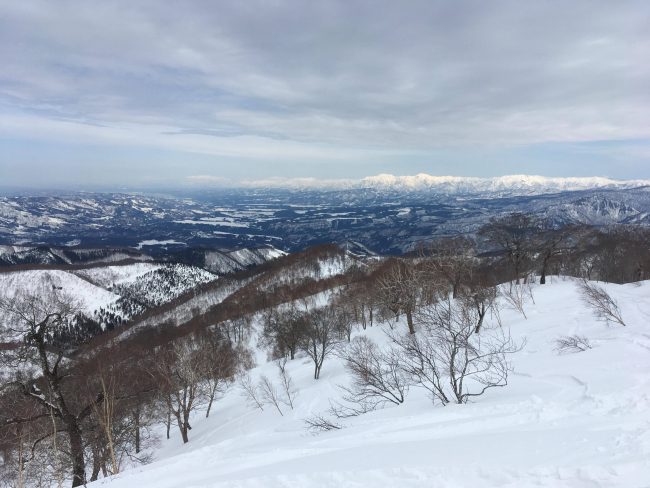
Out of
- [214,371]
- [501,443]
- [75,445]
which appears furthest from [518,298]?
[214,371]

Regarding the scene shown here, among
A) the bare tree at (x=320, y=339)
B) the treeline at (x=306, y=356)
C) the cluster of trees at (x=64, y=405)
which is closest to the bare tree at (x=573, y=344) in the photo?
the treeline at (x=306, y=356)

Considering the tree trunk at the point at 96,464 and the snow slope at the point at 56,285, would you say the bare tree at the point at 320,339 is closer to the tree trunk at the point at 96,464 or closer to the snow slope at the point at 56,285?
the tree trunk at the point at 96,464

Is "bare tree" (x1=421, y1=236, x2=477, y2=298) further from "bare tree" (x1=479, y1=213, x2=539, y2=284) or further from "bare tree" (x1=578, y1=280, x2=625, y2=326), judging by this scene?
"bare tree" (x1=578, y1=280, x2=625, y2=326)

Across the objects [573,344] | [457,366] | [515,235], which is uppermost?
[515,235]

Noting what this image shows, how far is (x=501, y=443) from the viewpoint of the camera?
323 inches

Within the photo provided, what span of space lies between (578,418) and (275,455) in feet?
28.4

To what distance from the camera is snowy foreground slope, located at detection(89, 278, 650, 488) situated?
22.2 ft

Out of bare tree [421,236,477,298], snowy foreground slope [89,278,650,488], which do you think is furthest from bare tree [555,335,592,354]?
bare tree [421,236,477,298]

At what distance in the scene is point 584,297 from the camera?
28.3 m

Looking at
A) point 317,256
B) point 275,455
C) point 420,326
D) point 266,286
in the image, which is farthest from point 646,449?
point 317,256

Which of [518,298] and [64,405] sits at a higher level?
[518,298]

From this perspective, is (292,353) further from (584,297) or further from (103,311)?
(103,311)

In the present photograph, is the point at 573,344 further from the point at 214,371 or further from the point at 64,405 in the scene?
the point at 214,371

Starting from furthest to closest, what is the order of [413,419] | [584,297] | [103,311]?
[103,311], [584,297], [413,419]
